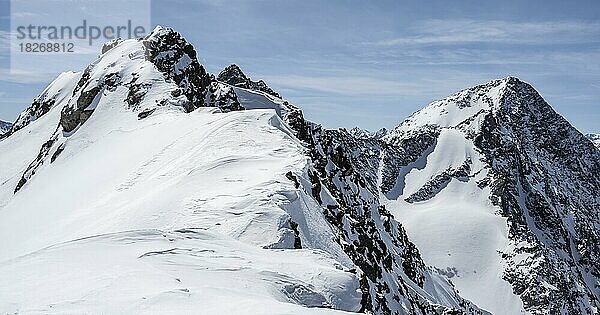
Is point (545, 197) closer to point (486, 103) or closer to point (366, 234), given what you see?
point (486, 103)

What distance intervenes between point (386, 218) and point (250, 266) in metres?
54.7

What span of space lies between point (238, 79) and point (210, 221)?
70183 mm

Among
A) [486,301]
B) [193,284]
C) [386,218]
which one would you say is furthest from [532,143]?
[193,284]

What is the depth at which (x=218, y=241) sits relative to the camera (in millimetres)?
12648

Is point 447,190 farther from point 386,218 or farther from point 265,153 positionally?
point 265,153

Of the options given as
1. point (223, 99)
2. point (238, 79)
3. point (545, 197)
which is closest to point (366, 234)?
point (223, 99)

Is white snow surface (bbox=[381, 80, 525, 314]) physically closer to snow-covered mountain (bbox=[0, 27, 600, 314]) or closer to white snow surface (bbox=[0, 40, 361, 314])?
snow-covered mountain (bbox=[0, 27, 600, 314])

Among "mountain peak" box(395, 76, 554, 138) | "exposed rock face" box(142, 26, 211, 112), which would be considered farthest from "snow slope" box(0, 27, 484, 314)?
"mountain peak" box(395, 76, 554, 138)

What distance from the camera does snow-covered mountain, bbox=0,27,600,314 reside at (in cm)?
948

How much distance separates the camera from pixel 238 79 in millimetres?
82438

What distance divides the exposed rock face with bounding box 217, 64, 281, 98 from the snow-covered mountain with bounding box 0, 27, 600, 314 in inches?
15.6

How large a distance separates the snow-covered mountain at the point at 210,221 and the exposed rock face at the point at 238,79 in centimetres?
40

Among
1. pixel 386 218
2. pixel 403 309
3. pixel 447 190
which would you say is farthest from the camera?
pixel 447 190

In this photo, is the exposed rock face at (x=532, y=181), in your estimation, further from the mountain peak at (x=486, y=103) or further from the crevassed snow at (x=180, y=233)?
the crevassed snow at (x=180, y=233)
